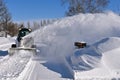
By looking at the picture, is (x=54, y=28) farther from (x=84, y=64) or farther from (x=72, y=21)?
(x=84, y=64)

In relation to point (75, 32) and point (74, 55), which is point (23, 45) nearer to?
point (75, 32)

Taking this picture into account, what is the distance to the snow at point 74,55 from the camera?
11523 mm

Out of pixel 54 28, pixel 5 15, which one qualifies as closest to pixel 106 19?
pixel 54 28

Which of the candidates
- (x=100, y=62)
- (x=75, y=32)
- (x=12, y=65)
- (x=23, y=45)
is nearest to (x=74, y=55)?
(x=100, y=62)

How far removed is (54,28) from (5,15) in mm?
32505

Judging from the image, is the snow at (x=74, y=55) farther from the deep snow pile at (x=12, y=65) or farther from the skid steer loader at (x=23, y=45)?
the skid steer loader at (x=23, y=45)

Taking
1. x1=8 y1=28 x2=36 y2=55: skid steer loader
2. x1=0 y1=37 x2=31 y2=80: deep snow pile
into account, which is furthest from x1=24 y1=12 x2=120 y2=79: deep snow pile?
x1=0 y1=37 x2=31 y2=80: deep snow pile

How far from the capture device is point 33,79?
36.9ft

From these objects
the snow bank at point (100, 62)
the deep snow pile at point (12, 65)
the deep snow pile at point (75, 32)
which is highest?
the deep snow pile at point (75, 32)

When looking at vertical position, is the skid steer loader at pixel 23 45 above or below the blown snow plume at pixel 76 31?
below

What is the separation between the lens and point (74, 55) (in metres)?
14.3

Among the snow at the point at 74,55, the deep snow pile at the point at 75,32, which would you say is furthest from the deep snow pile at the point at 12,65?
the deep snow pile at the point at 75,32

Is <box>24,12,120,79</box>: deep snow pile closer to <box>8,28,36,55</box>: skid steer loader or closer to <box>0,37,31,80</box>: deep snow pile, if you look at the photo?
<box>8,28,36,55</box>: skid steer loader

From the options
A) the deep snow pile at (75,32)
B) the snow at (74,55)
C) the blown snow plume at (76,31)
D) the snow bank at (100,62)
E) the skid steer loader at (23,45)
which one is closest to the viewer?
the snow bank at (100,62)
